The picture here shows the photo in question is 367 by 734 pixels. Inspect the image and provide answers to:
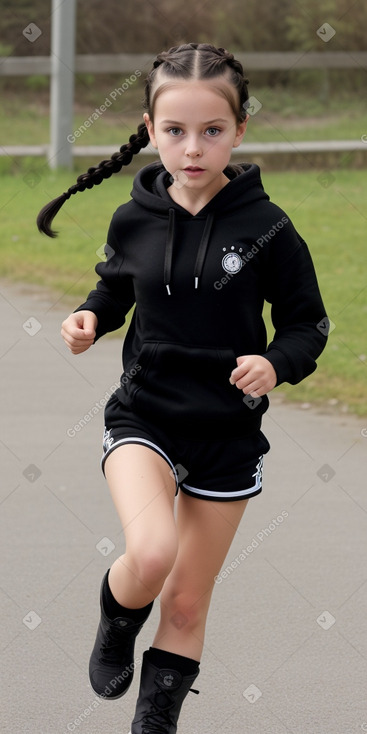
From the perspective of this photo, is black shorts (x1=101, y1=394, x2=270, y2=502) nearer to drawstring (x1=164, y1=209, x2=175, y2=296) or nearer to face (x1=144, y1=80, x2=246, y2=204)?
drawstring (x1=164, y1=209, x2=175, y2=296)

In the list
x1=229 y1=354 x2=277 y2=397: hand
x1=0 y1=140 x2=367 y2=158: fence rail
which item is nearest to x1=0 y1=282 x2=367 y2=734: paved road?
x1=229 y1=354 x2=277 y2=397: hand

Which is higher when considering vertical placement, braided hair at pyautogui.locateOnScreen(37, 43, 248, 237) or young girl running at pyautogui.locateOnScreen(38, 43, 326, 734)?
braided hair at pyautogui.locateOnScreen(37, 43, 248, 237)

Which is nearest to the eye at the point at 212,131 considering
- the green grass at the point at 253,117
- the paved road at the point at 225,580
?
the paved road at the point at 225,580

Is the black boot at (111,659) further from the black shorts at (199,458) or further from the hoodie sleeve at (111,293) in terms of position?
the hoodie sleeve at (111,293)

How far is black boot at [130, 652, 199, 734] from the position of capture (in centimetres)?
297

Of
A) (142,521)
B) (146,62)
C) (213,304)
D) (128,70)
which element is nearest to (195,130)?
(213,304)

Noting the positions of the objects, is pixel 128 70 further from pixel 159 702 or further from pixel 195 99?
pixel 159 702

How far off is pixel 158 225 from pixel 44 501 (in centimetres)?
227

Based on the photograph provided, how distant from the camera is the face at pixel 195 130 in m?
2.82

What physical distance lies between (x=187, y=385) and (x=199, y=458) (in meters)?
0.17

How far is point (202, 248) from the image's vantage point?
290 centimetres

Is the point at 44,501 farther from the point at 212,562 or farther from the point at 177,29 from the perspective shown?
the point at 177,29

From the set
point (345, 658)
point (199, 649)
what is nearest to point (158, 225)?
point (199, 649)

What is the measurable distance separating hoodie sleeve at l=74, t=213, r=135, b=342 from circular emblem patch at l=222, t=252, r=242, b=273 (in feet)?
0.89
